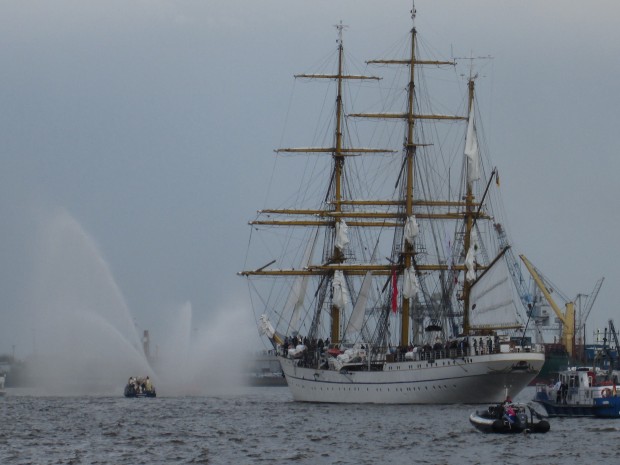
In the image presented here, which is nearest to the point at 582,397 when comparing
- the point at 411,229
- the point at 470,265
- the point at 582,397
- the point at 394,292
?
the point at 582,397

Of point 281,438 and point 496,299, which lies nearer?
point 281,438

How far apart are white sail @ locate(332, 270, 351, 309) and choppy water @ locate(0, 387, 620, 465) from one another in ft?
92.2

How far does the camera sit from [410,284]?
16875 centimetres

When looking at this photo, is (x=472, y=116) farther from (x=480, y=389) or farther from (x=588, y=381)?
(x=588, y=381)

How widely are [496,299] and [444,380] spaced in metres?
10.5

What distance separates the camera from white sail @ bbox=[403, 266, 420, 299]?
168750 mm

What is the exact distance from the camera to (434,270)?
591ft

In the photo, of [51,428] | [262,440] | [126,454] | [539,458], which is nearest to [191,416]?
[51,428]

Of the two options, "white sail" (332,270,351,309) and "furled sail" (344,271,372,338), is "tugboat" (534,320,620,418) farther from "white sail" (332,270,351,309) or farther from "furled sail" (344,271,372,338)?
Answer: "white sail" (332,270,351,309)

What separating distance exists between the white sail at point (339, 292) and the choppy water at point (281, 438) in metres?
28.1

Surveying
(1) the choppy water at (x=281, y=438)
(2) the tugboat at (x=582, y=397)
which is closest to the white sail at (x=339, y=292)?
(1) the choppy water at (x=281, y=438)

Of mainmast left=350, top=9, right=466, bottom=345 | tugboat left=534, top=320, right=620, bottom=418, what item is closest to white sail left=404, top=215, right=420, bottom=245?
mainmast left=350, top=9, right=466, bottom=345

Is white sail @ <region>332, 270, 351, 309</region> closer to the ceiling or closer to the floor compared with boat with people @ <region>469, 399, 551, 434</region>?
closer to the ceiling

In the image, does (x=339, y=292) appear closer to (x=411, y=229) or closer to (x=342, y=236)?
(x=342, y=236)
